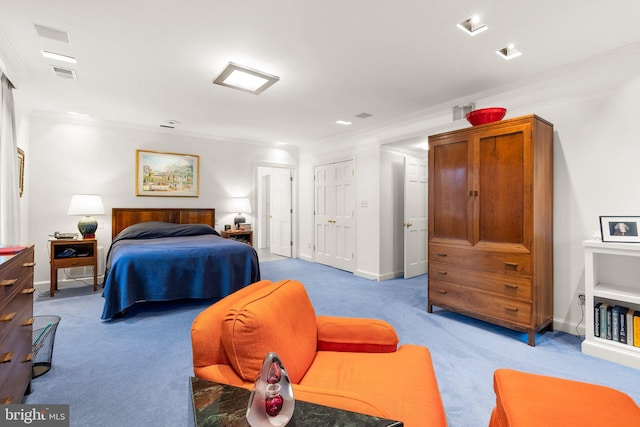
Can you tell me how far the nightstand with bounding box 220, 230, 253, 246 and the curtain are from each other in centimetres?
279

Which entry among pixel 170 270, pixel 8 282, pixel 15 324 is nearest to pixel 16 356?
pixel 15 324

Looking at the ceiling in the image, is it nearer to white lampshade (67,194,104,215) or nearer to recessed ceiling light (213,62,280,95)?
recessed ceiling light (213,62,280,95)

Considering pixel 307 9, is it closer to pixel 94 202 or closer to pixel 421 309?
pixel 421 309

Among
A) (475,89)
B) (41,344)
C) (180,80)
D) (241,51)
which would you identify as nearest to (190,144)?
(180,80)

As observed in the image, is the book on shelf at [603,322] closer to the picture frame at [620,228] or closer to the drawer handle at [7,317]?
the picture frame at [620,228]

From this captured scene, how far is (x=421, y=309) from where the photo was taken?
3.49 meters

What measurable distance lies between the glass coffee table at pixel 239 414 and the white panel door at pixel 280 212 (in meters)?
5.94

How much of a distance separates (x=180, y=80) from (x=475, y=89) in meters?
3.16

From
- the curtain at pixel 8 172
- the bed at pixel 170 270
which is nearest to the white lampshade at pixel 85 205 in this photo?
the bed at pixel 170 270

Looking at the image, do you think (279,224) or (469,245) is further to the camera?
(279,224)

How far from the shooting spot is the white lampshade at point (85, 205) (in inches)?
165

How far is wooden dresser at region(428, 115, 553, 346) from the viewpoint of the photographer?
263 centimetres

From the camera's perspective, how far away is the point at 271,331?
3.77 ft

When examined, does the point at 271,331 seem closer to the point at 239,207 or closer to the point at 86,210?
the point at 86,210
